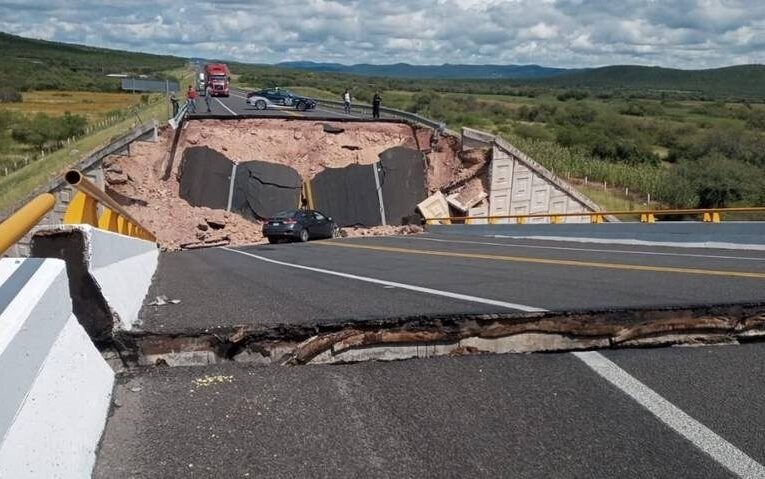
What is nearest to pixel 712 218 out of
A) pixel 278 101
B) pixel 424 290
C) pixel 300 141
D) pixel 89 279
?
pixel 424 290

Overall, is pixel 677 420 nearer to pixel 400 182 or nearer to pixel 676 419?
pixel 676 419

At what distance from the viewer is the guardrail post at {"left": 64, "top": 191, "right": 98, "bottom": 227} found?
8031mm

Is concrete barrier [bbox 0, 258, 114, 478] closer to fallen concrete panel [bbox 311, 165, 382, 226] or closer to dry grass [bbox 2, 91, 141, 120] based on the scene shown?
fallen concrete panel [bbox 311, 165, 382, 226]

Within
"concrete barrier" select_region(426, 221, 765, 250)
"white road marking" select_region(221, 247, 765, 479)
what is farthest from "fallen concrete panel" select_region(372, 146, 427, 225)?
"white road marking" select_region(221, 247, 765, 479)

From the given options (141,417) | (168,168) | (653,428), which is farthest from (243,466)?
(168,168)

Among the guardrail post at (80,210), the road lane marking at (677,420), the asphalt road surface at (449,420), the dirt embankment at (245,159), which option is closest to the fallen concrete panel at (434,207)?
the dirt embankment at (245,159)

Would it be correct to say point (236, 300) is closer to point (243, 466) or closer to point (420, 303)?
point (420, 303)

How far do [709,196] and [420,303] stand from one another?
45.1m

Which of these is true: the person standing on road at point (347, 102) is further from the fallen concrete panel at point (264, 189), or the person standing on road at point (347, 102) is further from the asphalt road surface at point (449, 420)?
the asphalt road surface at point (449, 420)

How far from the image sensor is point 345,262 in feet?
50.6

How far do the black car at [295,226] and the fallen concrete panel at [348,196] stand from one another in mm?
7645

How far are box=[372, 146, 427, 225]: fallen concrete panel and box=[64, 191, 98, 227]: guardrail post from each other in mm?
34749

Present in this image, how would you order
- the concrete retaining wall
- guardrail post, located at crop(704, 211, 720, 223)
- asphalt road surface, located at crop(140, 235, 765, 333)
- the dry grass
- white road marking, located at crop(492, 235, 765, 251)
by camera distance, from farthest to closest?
1. the dry grass
2. the concrete retaining wall
3. guardrail post, located at crop(704, 211, 720, 223)
4. white road marking, located at crop(492, 235, 765, 251)
5. asphalt road surface, located at crop(140, 235, 765, 333)

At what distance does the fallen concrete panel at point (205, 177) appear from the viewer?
40625mm
